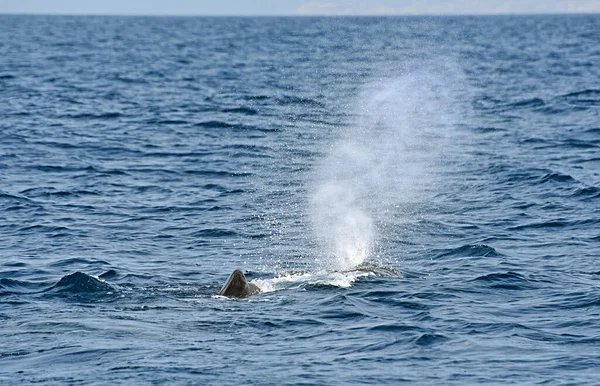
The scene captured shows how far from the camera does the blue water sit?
20891mm

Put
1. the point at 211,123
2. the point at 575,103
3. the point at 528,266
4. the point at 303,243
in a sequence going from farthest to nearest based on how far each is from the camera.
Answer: the point at 575,103 < the point at 211,123 < the point at 303,243 < the point at 528,266

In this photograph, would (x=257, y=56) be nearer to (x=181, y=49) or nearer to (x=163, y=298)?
(x=181, y=49)

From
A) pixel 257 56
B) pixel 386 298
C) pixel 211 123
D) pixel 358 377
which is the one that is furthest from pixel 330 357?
pixel 257 56

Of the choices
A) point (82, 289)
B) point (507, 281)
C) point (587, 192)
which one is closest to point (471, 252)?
point (507, 281)

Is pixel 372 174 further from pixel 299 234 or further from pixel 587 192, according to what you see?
pixel 299 234

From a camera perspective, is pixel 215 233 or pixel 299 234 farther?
pixel 299 234

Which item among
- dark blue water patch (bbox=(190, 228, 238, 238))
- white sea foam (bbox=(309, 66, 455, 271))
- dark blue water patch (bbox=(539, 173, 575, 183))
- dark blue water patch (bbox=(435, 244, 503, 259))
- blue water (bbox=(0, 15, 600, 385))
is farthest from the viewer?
dark blue water patch (bbox=(539, 173, 575, 183))

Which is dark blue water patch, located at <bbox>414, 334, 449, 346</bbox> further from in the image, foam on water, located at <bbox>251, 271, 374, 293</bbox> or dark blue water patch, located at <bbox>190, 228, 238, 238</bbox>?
dark blue water patch, located at <bbox>190, 228, 238, 238</bbox>

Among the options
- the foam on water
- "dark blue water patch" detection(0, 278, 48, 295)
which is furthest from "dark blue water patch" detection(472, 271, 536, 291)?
"dark blue water patch" detection(0, 278, 48, 295)

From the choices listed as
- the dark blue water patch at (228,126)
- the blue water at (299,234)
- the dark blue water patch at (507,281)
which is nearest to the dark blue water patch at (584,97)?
the blue water at (299,234)

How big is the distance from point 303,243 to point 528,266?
7.24m

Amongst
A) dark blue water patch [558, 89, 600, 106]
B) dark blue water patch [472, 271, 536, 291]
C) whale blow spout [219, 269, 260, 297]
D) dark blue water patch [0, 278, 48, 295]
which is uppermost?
dark blue water patch [558, 89, 600, 106]

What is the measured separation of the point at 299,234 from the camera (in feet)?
111

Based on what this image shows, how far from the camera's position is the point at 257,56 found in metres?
119
